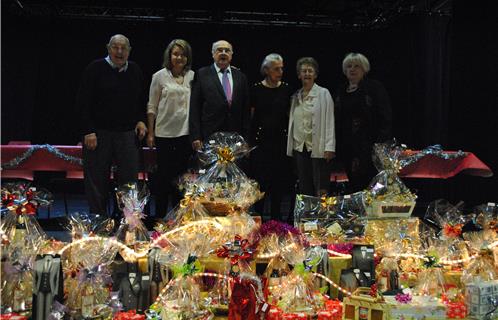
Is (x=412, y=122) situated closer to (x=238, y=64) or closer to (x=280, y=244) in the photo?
(x=238, y=64)

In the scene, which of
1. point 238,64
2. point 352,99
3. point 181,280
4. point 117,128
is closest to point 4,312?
point 181,280

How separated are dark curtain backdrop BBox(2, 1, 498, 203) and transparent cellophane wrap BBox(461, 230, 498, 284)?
462 centimetres

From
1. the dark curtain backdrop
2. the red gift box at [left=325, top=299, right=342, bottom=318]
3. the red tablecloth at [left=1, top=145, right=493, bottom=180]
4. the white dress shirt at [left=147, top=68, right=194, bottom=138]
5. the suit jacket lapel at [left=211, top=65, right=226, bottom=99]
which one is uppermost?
the dark curtain backdrop

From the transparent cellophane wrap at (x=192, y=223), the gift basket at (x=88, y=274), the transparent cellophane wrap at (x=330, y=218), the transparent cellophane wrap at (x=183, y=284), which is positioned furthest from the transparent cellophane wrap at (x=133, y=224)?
the transparent cellophane wrap at (x=330, y=218)

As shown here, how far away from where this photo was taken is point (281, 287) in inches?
83.4

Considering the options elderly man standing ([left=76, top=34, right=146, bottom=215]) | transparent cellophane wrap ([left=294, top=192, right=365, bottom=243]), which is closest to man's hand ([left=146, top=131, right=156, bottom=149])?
elderly man standing ([left=76, top=34, right=146, bottom=215])

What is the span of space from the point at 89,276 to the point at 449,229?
5.62 ft

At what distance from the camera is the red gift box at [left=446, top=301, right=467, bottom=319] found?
1.99 meters

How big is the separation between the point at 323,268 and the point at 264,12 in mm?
5665

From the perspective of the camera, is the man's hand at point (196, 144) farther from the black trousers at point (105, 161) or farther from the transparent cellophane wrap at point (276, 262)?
the transparent cellophane wrap at point (276, 262)

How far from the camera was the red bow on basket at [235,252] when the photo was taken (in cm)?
209

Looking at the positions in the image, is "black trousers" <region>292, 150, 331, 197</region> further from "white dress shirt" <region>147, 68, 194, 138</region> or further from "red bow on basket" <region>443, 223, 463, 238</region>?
"red bow on basket" <region>443, 223, 463, 238</region>

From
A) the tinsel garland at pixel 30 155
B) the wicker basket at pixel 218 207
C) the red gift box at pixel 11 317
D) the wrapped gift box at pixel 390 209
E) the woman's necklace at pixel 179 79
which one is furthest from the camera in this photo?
the tinsel garland at pixel 30 155

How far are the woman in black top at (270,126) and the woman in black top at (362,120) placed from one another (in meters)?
0.45
